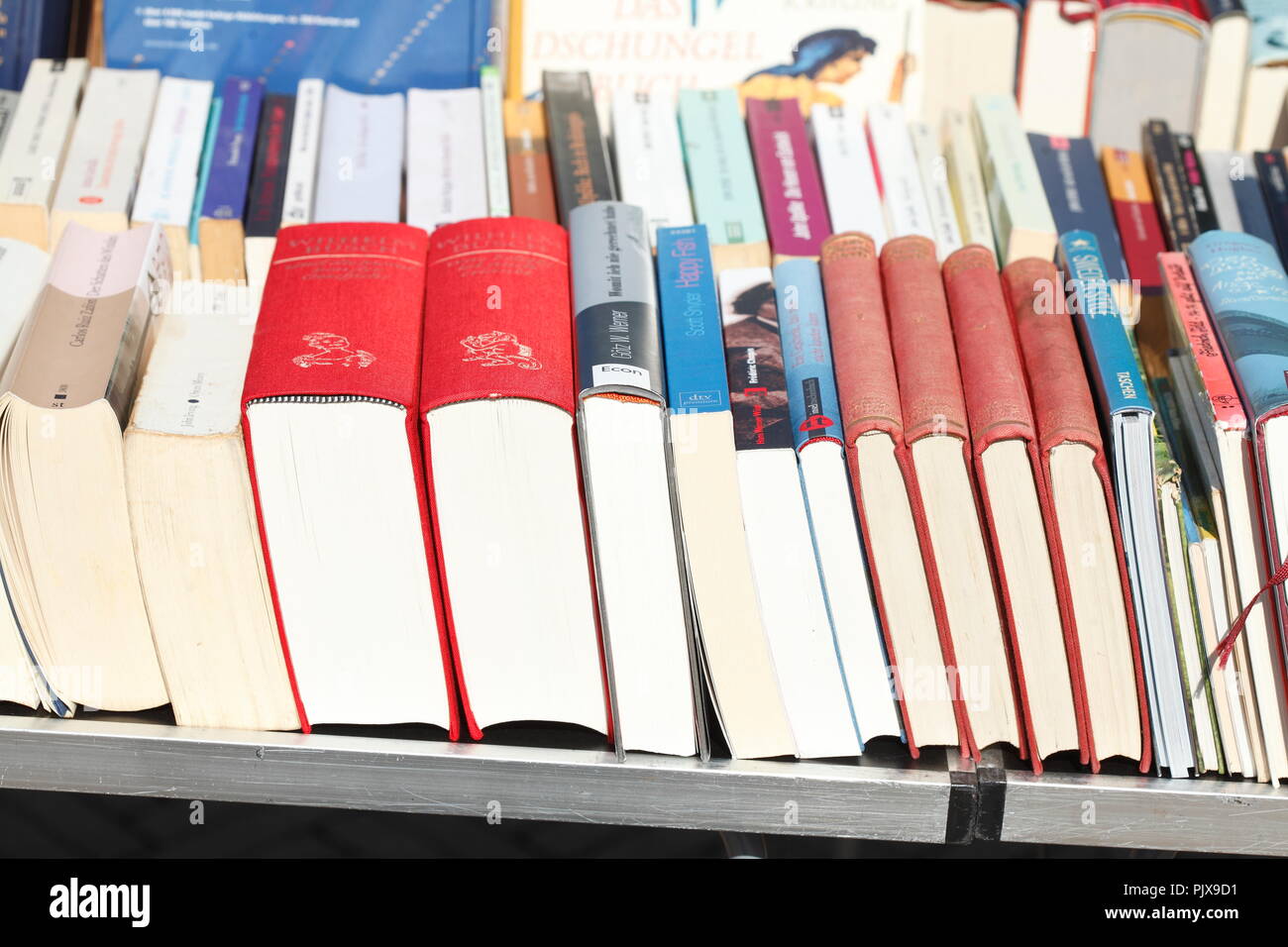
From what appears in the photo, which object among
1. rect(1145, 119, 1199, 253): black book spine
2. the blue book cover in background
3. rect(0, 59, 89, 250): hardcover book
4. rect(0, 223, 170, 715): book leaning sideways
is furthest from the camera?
the blue book cover in background

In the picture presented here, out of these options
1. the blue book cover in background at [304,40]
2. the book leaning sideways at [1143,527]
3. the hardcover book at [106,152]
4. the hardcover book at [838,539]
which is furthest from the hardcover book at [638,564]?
the blue book cover in background at [304,40]

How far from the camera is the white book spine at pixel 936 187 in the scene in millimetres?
1233

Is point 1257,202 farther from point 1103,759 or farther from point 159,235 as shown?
point 159,235

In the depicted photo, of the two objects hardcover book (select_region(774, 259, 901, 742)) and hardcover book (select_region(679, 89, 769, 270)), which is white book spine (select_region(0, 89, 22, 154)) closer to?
hardcover book (select_region(679, 89, 769, 270))

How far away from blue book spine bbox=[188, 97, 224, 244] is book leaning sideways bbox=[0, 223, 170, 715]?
0.23m

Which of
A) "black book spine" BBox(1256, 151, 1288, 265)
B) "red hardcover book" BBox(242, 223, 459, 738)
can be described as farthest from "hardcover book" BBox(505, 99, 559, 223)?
"black book spine" BBox(1256, 151, 1288, 265)

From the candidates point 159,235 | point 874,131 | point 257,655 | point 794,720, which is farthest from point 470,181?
point 794,720

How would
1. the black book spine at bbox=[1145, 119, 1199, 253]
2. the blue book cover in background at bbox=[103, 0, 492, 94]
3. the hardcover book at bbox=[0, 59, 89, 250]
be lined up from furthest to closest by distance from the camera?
the blue book cover in background at bbox=[103, 0, 492, 94]
the black book spine at bbox=[1145, 119, 1199, 253]
the hardcover book at bbox=[0, 59, 89, 250]

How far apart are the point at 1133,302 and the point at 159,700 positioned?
95cm

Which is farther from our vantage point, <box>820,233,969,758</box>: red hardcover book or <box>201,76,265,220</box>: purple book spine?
<box>201,76,265,220</box>: purple book spine

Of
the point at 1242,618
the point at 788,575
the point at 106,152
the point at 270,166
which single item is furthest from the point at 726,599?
the point at 106,152

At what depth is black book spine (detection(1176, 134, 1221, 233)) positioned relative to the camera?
1274mm

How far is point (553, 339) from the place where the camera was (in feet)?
3.22
